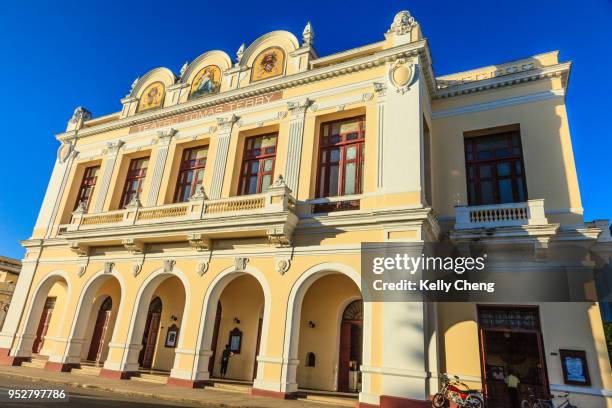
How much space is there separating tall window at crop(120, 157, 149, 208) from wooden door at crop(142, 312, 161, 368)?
16.7ft

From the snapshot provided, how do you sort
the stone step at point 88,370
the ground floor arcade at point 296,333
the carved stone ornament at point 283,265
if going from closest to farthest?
the ground floor arcade at point 296,333 → the carved stone ornament at point 283,265 → the stone step at point 88,370

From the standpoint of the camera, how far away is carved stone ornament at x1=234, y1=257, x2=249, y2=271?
12494mm

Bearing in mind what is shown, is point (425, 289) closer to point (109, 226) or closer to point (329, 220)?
point (329, 220)

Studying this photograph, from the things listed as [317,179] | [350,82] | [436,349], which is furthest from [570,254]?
[350,82]

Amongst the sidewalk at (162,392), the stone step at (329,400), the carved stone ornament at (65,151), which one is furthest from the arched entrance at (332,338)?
the carved stone ornament at (65,151)

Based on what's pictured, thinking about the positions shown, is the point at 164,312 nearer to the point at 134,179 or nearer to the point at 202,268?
A: the point at 202,268

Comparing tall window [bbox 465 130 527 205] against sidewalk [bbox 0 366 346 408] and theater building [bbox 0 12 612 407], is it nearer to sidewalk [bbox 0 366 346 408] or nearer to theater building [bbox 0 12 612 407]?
theater building [bbox 0 12 612 407]

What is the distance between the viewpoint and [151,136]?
56.9 ft

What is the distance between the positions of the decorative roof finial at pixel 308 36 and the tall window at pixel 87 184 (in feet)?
38.2

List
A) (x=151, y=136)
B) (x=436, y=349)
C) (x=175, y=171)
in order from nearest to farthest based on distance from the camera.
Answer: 1. (x=436, y=349)
2. (x=175, y=171)
3. (x=151, y=136)

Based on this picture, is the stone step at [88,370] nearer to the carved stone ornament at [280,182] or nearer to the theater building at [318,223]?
the theater building at [318,223]

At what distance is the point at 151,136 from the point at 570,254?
52.7 feet

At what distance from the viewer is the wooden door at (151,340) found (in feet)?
52.8

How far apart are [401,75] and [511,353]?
→ 9.36 m
